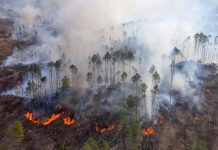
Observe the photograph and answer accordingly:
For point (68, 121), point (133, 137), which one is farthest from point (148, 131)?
point (68, 121)

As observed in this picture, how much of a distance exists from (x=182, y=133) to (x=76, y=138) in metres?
34.9

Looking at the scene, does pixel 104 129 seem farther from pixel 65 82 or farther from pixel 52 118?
pixel 65 82

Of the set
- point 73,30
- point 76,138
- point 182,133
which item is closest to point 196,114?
point 182,133

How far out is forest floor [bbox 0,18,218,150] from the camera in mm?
103438

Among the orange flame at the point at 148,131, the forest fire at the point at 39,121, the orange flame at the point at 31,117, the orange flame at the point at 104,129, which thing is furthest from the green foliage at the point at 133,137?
the orange flame at the point at 31,117

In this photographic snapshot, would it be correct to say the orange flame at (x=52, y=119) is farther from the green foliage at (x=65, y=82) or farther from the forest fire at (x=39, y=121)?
the green foliage at (x=65, y=82)

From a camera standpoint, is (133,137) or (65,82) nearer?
(133,137)

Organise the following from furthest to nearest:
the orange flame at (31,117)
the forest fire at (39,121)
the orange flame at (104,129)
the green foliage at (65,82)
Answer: the green foliage at (65,82) → the orange flame at (31,117) → the forest fire at (39,121) → the orange flame at (104,129)

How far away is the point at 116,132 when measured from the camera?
354 ft

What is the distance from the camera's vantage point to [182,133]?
110m

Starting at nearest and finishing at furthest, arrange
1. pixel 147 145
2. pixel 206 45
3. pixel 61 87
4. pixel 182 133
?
1. pixel 147 145
2. pixel 182 133
3. pixel 61 87
4. pixel 206 45

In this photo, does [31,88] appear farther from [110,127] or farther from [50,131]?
[110,127]

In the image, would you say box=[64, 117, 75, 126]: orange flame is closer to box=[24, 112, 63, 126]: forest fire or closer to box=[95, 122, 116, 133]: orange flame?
box=[24, 112, 63, 126]: forest fire

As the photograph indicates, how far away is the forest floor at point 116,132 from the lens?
339 ft
